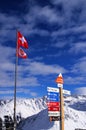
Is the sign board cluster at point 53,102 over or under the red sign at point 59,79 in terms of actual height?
under

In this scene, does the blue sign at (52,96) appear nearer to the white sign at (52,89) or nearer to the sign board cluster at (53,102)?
the sign board cluster at (53,102)

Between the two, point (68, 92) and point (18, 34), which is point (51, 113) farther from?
point (18, 34)

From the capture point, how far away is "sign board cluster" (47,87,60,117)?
19.8 metres

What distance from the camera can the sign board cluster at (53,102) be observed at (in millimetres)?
19812

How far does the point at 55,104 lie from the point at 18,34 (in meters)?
11.7

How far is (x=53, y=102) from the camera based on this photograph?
65.1 ft

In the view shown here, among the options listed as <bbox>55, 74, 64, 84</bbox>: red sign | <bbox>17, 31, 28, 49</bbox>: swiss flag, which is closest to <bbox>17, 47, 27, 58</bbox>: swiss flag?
<bbox>17, 31, 28, 49</bbox>: swiss flag

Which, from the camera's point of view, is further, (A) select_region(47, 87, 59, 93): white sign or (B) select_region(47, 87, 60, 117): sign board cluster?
(A) select_region(47, 87, 59, 93): white sign

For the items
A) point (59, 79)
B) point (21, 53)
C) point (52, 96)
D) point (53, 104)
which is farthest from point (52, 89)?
point (21, 53)

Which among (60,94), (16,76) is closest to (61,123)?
(60,94)

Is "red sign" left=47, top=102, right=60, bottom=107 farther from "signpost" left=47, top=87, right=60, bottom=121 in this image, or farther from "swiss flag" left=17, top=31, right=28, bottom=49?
"swiss flag" left=17, top=31, right=28, bottom=49

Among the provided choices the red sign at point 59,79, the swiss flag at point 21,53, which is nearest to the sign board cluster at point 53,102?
the red sign at point 59,79

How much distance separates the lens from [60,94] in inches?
803

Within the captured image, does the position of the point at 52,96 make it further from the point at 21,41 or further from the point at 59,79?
the point at 21,41
